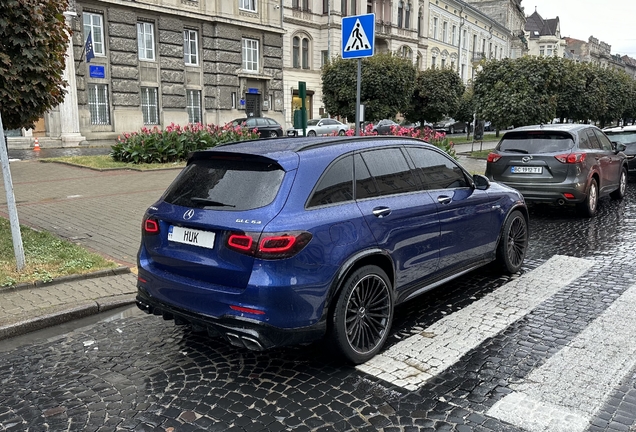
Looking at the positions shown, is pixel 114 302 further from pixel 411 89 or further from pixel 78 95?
pixel 411 89

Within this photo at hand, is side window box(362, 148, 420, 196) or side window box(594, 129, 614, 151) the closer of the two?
side window box(362, 148, 420, 196)

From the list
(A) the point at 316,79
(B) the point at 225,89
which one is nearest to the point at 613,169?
(B) the point at 225,89

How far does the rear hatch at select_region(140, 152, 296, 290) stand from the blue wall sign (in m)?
25.7

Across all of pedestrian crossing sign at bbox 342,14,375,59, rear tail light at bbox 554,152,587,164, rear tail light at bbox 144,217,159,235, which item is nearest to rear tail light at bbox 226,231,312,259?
rear tail light at bbox 144,217,159,235

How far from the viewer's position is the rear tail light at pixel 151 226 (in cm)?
418

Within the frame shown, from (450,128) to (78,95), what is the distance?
103 feet

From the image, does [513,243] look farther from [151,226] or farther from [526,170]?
[151,226]

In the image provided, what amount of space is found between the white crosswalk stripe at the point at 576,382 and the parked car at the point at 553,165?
4768 mm

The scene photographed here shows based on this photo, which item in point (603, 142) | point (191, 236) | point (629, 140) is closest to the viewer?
point (191, 236)

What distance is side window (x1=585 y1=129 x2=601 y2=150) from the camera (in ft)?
32.9

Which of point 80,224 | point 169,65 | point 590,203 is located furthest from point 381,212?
point 169,65

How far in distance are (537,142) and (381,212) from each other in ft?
21.0

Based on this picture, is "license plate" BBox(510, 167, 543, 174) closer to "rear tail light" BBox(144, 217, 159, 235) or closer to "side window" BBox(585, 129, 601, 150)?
"side window" BBox(585, 129, 601, 150)

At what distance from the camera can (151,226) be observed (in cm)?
422
